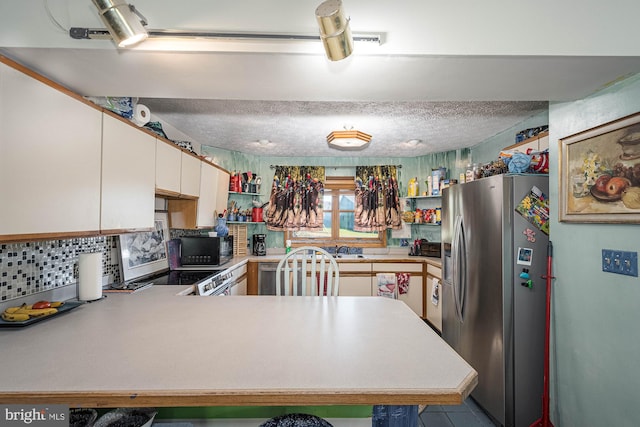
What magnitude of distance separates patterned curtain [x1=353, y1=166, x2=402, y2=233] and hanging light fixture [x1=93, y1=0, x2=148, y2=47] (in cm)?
345

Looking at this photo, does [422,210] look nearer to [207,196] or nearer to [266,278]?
[266,278]

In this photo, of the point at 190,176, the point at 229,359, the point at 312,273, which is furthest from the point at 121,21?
the point at 190,176

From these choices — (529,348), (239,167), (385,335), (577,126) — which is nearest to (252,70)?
(385,335)

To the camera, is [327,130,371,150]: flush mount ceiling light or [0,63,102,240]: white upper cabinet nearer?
[0,63,102,240]: white upper cabinet

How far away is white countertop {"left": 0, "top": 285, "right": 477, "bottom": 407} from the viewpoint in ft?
2.62

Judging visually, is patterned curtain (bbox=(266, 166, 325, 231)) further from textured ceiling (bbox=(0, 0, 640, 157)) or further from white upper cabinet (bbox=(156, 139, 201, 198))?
textured ceiling (bbox=(0, 0, 640, 157))

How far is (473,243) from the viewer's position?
89.0 inches

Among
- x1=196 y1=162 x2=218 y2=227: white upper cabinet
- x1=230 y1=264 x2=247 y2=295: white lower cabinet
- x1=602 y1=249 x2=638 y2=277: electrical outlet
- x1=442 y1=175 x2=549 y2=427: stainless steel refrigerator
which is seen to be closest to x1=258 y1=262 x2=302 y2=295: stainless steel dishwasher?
x1=230 y1=264 x2=247 y2=295: white lower cabinet

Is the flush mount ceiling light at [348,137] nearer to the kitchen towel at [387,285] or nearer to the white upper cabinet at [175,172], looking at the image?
the white upper cabinet at [175,172]

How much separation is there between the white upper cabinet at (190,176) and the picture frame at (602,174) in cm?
285

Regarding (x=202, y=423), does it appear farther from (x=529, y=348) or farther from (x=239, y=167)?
(x=239, y=167)

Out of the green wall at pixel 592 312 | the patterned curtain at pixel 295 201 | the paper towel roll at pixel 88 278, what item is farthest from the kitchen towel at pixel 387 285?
the paper towel roll at pixel 88 278

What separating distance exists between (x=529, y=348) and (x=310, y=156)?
336 cm

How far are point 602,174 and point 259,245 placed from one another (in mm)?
3551
